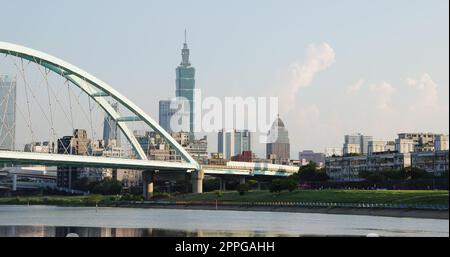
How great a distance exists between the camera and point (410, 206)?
75.6 metres

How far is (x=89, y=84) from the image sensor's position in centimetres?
9875

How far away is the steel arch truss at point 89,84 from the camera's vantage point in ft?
265

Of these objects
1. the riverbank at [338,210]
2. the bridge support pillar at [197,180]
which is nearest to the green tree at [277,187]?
the riverbank at [338,210]

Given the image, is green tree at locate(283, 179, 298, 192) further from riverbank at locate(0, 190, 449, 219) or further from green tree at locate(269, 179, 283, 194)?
riverbank at locate(0, 190, 449, 219)

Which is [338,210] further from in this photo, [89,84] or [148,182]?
[148,182]

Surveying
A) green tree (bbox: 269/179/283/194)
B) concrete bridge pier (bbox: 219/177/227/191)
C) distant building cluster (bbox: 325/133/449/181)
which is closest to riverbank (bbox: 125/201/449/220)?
green tree (bbox: 269/179/283/194)

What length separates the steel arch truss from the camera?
8081cm

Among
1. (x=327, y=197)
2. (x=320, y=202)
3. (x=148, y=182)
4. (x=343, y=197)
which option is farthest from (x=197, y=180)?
(x=343, y=197)
